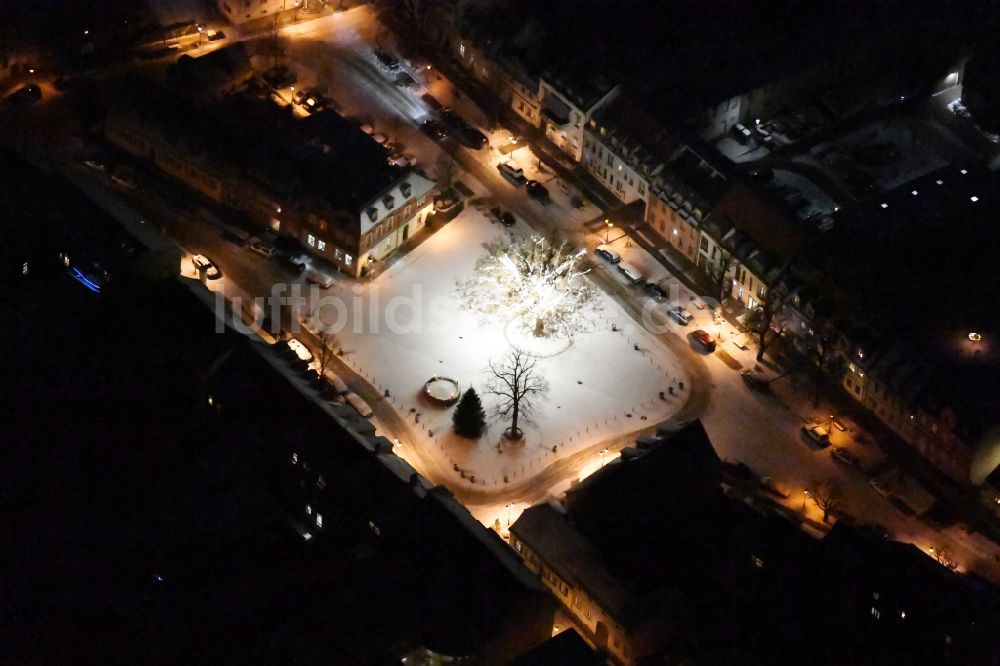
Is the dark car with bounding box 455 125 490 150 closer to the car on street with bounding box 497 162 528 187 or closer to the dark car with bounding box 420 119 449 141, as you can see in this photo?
the dark car with bounding box 420 119 449 141

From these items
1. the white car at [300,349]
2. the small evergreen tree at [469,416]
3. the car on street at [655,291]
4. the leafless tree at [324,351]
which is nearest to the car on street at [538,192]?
the car on street at [655,291]

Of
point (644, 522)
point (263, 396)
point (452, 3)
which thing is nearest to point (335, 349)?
point (263, 396)

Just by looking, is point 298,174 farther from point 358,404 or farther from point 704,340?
point 704,340

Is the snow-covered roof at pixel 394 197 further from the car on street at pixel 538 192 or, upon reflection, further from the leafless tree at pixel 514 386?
the leafless tree at pixel 514 386

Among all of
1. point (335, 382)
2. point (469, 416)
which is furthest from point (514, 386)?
point (335, 382)

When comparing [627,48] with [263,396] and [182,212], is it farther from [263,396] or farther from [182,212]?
[263,396]
